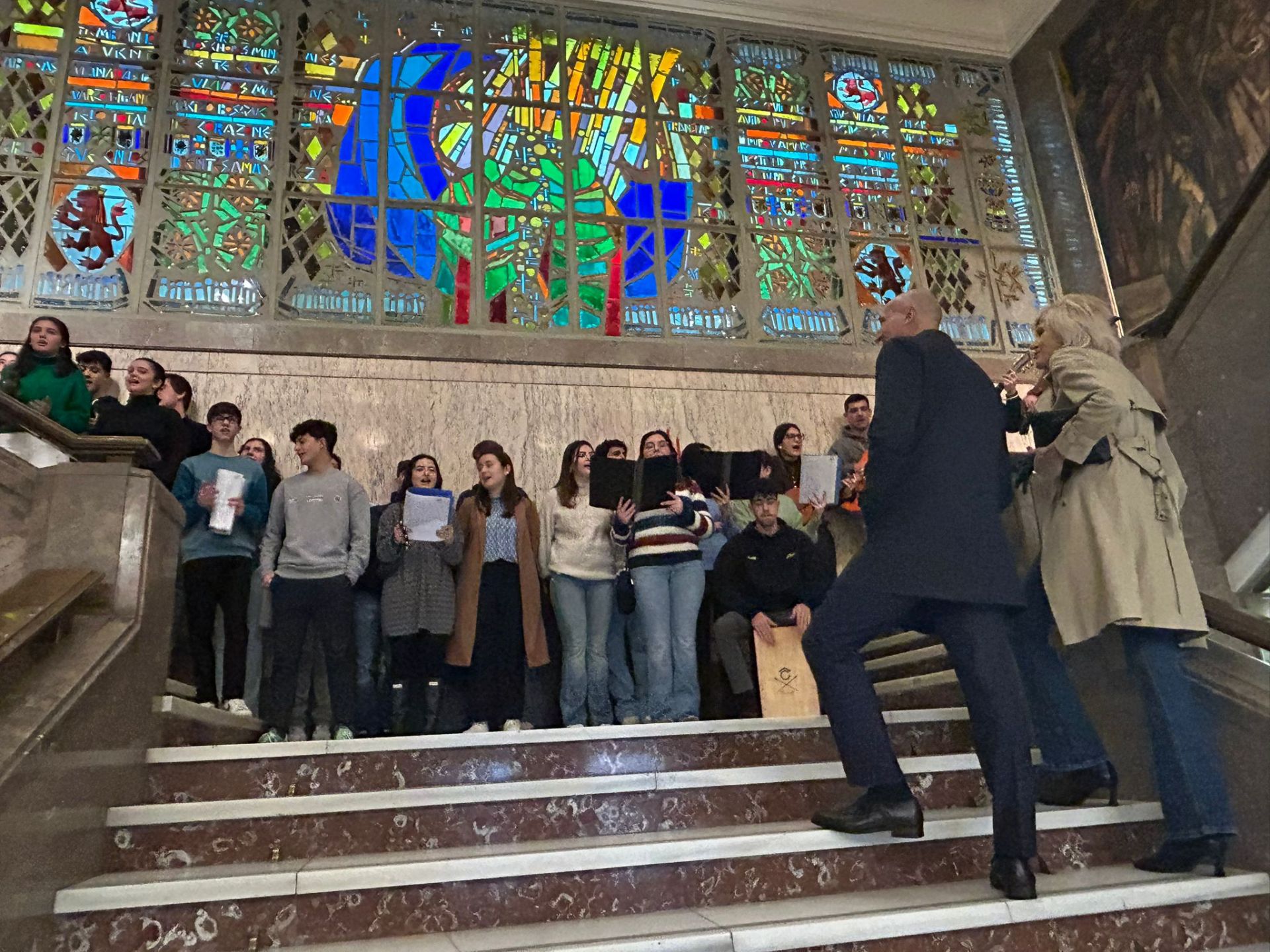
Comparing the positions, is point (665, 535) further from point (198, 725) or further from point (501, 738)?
point (198, 725)

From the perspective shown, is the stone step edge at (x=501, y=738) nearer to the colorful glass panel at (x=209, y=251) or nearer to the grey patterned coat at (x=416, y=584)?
the grey patterned coat at (x=416, y=584)

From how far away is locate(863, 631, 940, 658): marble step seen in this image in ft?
15.6

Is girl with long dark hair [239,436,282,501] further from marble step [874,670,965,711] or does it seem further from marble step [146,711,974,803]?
marble step [874,670,965,711]

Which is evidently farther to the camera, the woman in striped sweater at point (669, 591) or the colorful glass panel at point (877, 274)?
the colorful glass panel at point (877, 274)

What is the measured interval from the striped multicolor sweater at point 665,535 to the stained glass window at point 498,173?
317 centimetres

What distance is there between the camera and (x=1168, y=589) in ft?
9.16

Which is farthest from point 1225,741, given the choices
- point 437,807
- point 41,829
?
point 41,829

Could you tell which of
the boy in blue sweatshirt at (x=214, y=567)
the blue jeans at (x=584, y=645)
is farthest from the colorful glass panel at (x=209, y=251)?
the blue jeans at (x=584, y=645)

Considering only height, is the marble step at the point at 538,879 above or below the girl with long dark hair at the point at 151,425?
below

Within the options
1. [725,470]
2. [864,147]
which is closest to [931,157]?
[864,147]

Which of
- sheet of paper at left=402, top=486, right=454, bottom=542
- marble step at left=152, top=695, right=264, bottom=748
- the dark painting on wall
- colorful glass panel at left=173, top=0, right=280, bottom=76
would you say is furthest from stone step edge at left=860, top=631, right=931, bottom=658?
colorful glass panel at left=173, top=0, right=280, bottom=76

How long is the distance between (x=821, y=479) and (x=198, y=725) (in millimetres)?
3042

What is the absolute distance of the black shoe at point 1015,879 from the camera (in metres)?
2.48

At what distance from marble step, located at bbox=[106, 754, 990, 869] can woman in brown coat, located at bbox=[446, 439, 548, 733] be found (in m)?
1.33
